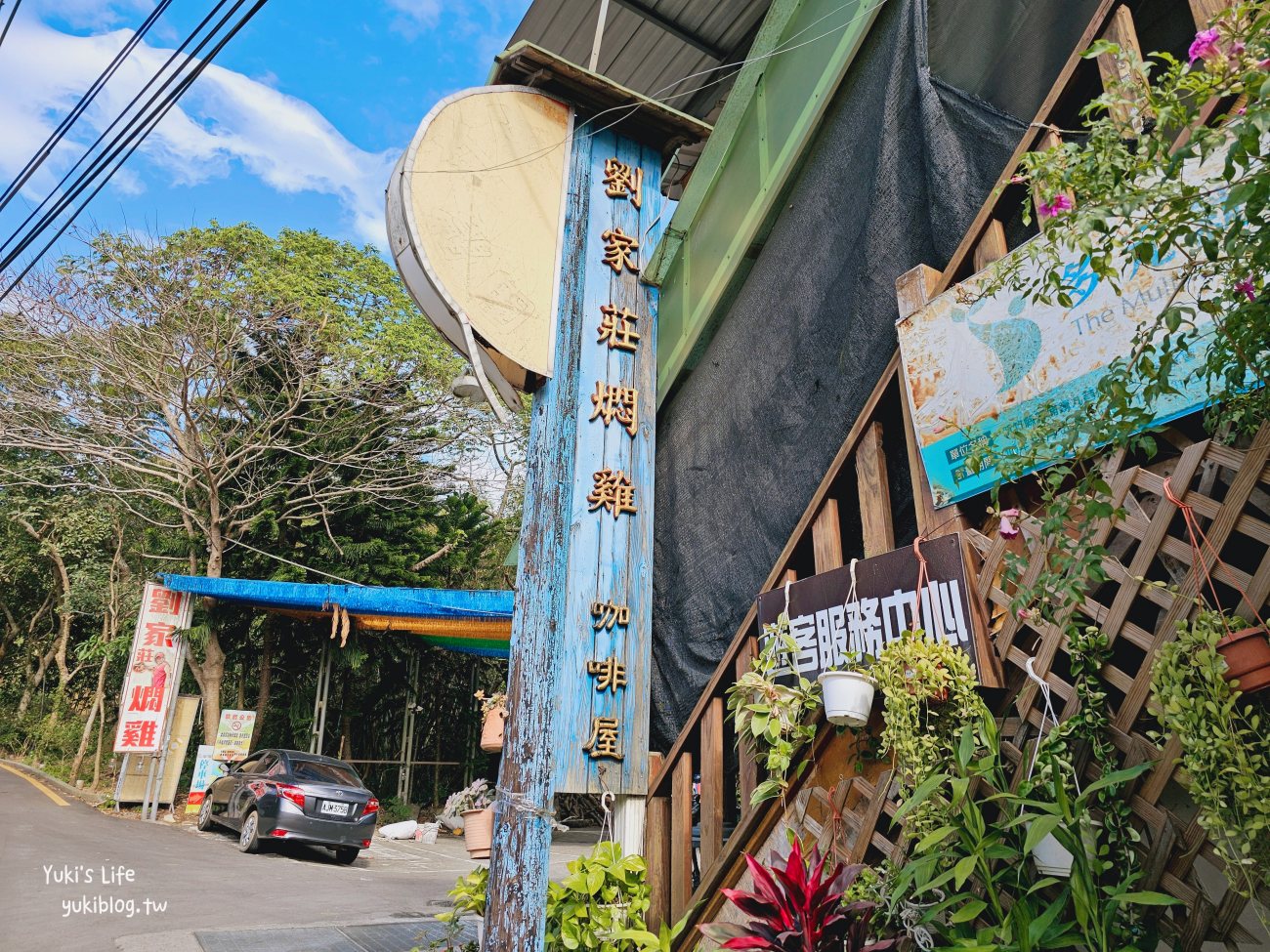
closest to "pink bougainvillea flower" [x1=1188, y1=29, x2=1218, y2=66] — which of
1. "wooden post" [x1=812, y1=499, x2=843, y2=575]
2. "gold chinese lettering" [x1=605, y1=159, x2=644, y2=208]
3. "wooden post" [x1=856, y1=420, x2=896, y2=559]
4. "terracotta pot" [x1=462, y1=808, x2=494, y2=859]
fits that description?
"wooden post" [x1=856, y1=420, x2=896, y2=559]

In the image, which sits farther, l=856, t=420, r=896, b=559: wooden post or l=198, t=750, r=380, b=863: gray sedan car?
l=198, t=750, r=380, b=863: gray sedan car

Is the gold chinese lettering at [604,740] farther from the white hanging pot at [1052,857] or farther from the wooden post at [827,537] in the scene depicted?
the white hanging pot at [1052,857]

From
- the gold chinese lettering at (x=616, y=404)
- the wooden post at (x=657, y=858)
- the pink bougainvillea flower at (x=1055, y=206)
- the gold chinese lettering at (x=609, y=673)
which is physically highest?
the gold chinese lettering at (x=616, y=404)

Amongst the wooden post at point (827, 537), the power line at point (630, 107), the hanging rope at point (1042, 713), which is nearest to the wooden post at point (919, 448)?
the wooden post at point (827, 537)

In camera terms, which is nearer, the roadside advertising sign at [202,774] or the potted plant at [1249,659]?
the potted plant at [1249,659]

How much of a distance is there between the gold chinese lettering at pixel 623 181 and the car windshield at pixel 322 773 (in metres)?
7.55

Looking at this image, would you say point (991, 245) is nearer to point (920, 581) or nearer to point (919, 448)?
point (919, 448)

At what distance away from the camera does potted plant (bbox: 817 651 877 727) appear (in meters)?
2.56

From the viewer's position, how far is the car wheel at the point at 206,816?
33.9ft

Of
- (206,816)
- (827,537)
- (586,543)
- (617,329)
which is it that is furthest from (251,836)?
(827,537)

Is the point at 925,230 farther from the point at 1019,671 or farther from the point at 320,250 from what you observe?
the point at 320,250

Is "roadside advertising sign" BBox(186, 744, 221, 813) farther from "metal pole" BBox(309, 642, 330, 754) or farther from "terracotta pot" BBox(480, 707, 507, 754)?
"terracotta pot" BBox(480, 707, 507, 754)

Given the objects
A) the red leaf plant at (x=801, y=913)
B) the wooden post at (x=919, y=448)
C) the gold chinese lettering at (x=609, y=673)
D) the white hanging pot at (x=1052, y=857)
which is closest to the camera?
the white hanging pot at (x=1052, y=857)

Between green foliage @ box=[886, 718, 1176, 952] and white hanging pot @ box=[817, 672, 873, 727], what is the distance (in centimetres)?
32
